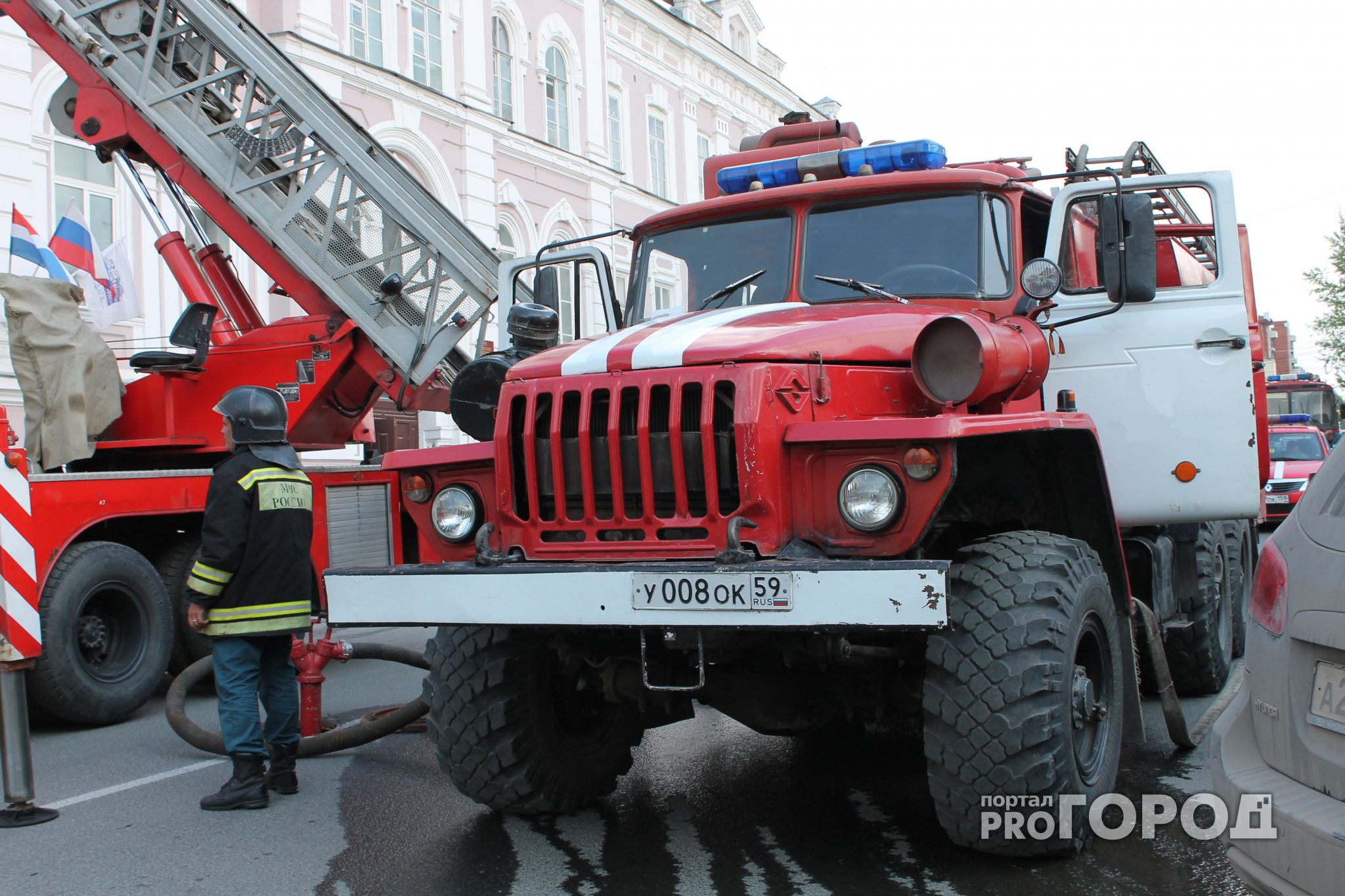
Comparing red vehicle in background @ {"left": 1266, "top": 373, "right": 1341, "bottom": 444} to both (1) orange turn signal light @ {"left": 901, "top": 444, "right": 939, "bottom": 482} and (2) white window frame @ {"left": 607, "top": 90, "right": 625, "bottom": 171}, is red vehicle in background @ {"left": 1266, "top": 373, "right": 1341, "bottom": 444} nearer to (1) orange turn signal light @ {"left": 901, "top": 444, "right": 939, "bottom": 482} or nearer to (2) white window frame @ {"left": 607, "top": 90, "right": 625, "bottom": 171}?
(2) white window frame @ {"left": 607, "top": 90, "right": 625, "bottom": 171}

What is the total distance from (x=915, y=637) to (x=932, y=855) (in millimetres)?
750

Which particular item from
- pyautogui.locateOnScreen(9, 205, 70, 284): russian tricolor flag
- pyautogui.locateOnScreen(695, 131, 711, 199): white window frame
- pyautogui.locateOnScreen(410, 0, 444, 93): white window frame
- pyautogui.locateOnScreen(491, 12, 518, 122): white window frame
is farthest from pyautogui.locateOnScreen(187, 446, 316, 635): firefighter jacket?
pyautogui.locateOnScreen(695, 131, 711, 199): white window frame

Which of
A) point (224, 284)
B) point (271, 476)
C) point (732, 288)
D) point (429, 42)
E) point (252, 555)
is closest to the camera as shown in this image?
point (252, 555)

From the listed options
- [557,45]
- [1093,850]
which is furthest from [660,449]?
[557,45]

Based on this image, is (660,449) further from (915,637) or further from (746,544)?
(915,637)

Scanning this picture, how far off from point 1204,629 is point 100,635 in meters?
6.15

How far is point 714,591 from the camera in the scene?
12.1ft

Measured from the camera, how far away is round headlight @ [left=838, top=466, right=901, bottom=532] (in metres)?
3.85

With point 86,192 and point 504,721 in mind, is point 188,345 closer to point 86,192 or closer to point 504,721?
point 504,721

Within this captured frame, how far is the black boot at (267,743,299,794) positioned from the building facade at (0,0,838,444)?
7674mm

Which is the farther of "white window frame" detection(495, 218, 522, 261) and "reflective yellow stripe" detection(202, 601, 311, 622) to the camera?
"white window frame" detection(495, 218, 522, 261)

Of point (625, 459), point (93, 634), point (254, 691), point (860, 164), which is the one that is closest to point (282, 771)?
point (254, 691)

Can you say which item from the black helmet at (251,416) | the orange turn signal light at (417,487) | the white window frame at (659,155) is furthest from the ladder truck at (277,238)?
the white window frame at (659,155)

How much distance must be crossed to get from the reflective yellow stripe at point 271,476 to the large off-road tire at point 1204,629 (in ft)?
14.3
